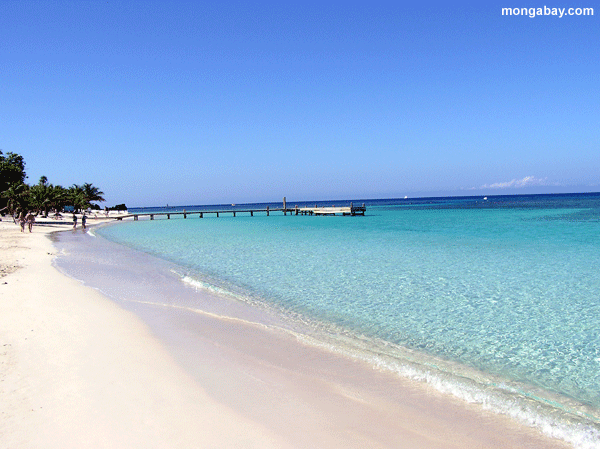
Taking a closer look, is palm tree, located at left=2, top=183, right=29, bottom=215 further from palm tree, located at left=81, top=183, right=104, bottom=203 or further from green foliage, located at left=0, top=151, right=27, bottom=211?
palm tree, located at left=81, top=183, right=104, bottom=203

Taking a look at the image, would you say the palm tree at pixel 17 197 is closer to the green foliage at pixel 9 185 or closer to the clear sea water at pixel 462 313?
the green foliage at pixel 9 185

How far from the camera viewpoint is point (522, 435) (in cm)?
371

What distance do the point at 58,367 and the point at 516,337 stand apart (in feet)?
22.2

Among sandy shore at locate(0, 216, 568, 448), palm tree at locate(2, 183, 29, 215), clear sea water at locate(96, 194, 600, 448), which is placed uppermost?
palm tree at locate(2, 183, 29, 215)

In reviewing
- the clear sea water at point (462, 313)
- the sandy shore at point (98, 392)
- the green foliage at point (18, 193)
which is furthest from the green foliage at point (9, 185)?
the sandy shore at point (98, 392)

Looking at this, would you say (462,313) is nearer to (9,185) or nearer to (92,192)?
(9,185)

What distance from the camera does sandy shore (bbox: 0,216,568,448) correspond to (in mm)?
3551

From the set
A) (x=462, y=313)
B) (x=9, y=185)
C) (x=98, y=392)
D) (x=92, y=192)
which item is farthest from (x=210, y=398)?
(x=92, y=192)

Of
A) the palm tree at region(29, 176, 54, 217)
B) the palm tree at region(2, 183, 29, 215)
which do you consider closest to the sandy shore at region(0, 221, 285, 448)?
the palm tree at region(2, 183, 29, 215)

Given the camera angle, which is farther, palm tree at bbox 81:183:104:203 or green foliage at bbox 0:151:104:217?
palm tree at bbox 81:183:104:203

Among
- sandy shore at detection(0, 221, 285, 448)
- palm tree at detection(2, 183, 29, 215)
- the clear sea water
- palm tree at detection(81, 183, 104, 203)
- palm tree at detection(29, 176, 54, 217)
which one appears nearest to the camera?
sandy shore at detection(0, 221, 285, 448)

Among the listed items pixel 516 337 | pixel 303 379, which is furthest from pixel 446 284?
pixel 303 379

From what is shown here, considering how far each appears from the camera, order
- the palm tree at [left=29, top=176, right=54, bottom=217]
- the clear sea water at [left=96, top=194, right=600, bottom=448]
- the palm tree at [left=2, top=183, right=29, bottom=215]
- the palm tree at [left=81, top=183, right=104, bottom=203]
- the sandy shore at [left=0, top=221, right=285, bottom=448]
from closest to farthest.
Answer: the sandy shore at [left=0, top=221, right=285, bottom=448]
the clear sea water at [left=96, top=194, right=600, bottom=448]
the palm tree at [left=2, top=183, right=29, bottom=215]
the palm tree at [left=29, top=176, right=54, bottom=217]
the palm tree at [left=81, top=183, right=104, bottom=203]

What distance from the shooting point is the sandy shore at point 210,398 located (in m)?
3.55
